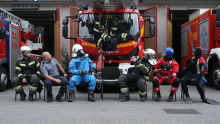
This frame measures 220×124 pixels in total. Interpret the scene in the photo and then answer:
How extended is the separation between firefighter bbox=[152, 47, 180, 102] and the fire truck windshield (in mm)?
2150

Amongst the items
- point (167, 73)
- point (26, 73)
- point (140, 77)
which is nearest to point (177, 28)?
point (167, 73)

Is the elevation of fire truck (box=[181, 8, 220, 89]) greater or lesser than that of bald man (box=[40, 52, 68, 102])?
greater

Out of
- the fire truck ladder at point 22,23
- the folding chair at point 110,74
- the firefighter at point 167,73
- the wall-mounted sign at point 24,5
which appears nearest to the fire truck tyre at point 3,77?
the fire truck ladder at point 22,23

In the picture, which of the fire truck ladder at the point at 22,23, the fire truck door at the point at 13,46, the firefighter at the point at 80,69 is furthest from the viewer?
the fire truck door at the point at 13,46

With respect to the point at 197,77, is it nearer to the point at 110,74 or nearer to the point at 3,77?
the point at 110,74

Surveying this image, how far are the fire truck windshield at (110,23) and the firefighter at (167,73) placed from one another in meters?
2.15

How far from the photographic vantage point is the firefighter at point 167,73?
327 inches

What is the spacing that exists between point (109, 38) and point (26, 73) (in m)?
2.60

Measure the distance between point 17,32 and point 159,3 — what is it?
8.33 m

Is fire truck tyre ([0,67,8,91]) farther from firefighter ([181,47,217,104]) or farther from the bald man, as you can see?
firefighter ([181,47,217,104])

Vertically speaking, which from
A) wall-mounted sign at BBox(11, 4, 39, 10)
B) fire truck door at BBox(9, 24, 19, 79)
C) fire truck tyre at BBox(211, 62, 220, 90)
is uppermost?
wall-mounted sign at BBox(11, 4, 39, 10)

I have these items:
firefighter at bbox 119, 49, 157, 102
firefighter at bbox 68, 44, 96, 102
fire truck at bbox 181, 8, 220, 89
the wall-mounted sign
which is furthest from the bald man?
the wall-mounted sign

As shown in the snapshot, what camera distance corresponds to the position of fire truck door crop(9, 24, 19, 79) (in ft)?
38.0

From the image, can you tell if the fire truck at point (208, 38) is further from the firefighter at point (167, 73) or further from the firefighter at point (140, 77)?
the firefighter at point (140, 77)
